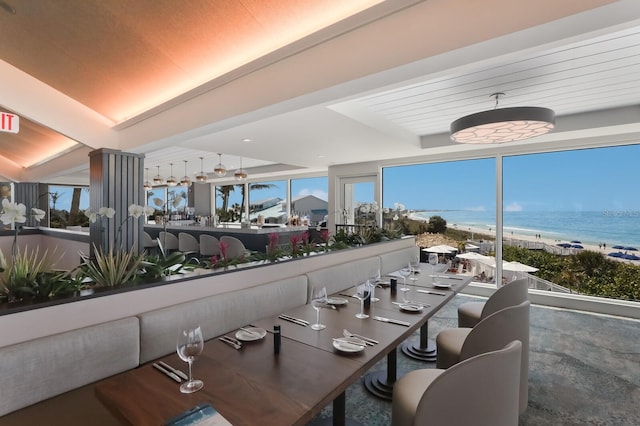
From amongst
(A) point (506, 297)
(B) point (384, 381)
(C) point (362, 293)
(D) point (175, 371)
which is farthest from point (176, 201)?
(A) point (506, 297)

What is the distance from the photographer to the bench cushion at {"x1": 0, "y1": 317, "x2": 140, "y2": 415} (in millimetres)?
1396

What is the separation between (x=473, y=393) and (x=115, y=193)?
14.8ft

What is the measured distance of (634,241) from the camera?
4.59m

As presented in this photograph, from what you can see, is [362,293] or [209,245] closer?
[362,293]

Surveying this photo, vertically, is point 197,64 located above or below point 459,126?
above

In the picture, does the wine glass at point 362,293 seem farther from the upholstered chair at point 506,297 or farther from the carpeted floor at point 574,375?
the upholstered chair at point 506,297

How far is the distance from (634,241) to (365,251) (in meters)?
3.99

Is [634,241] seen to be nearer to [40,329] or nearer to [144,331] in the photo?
[144,331]

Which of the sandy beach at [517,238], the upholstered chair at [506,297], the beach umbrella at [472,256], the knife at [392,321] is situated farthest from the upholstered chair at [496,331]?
the sandy beach at [517,238]

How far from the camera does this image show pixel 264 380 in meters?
1.33

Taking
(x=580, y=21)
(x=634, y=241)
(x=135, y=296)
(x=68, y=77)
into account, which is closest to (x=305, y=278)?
(x=135, y=296)

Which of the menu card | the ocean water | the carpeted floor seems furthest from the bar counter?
the menu card

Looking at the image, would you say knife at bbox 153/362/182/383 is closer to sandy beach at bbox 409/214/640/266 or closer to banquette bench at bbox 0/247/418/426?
banquette bench at bbox 0/247/418/426

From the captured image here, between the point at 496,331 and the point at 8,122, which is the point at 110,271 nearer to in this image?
the point at 496,331
